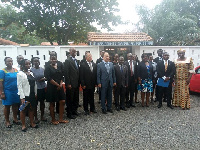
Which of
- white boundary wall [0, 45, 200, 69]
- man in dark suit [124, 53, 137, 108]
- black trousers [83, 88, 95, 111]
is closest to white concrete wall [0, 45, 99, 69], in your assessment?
white boundary wall [0, 45, 200, 69]

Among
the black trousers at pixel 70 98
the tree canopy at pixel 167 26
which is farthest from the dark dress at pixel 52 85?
the tree canopy at pixel 167 26

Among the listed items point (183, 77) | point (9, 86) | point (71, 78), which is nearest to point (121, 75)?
point (71, 78)

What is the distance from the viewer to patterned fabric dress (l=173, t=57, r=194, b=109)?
5266 mm

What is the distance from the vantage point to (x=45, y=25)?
11.2 meters

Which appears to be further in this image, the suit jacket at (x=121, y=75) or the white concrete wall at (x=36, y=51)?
the white concrete wall at (x=36, y=51)

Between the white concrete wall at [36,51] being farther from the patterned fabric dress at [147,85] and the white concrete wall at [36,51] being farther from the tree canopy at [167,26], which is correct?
the tree canopy at [167,26]

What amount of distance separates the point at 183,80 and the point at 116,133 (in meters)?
3.08

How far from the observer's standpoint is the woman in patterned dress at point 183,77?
5266 mm

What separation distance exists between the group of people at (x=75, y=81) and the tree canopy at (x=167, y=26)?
7.84 metres

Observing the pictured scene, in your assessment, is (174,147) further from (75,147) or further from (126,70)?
(126,70)

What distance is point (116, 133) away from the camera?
146 inches

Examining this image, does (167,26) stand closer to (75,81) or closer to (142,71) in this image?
(142,71)

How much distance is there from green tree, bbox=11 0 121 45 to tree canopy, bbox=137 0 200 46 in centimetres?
282

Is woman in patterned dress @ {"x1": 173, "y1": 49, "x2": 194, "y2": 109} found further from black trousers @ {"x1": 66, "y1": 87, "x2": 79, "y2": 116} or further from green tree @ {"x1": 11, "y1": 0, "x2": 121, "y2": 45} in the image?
green tree @ {"x1": 11, "y1": 0, "x2": 121, "y2": 45}
